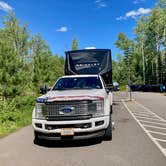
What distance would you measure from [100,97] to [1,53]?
13.3 metres

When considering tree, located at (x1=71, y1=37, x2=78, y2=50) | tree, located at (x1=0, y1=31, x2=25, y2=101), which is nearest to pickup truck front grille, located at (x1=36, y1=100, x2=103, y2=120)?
tree, located at (x1=0, y1=31, x2=25, y2=101)

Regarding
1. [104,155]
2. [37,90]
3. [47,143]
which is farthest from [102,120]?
[37,90]

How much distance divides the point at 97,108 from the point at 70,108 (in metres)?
0.72

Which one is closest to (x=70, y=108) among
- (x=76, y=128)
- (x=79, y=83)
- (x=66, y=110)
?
(x=66, y=110)

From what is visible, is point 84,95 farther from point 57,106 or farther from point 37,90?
point 37,90

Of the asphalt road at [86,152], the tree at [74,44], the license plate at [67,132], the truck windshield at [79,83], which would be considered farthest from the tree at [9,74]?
the tree at [74,44]

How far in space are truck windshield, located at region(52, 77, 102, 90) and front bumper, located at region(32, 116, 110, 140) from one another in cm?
207

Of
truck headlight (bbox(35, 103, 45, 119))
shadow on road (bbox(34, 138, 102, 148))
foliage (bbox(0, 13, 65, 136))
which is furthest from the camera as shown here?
foliage (bbox(0, 13, 65, 136))

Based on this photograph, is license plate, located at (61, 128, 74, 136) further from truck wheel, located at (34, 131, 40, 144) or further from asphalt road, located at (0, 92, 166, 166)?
truck wheel, located at (34, 131, 40, 144)

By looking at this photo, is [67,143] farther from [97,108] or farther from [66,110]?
[97,108]

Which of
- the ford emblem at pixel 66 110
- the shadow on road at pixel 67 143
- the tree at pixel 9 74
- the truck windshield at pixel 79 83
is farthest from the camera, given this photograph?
the tree at pixel 9 74

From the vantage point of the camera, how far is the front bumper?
7.82 metres

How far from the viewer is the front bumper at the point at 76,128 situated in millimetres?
7816

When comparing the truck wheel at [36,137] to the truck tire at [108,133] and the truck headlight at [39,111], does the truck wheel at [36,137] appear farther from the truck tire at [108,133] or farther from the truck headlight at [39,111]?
the truck tire at [108,133]
